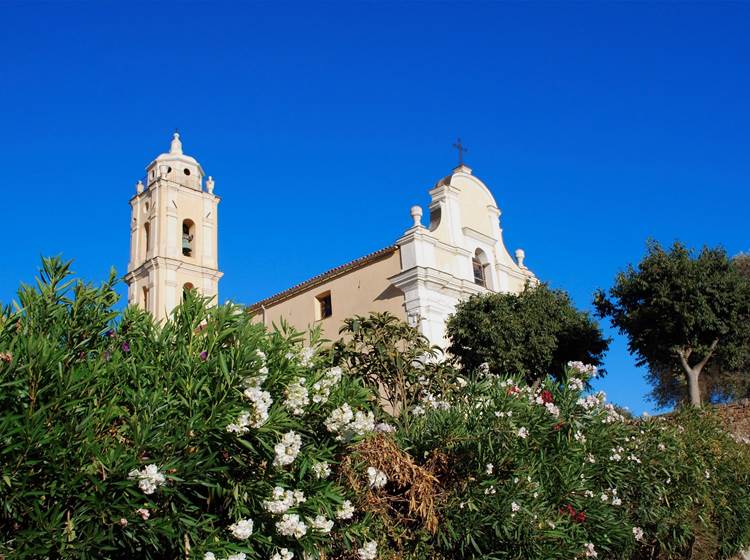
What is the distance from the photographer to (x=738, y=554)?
12328 mm

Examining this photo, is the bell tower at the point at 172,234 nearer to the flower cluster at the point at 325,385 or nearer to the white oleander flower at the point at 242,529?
the flower cluster at the point at 325,385

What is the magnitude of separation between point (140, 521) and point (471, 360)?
18228mm

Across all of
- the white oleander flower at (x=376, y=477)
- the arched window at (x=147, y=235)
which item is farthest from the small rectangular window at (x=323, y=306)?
the white oleander flower at (x=376, y=477)

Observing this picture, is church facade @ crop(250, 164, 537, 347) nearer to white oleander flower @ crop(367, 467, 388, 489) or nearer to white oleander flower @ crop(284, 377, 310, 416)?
white oleander flower @ crop(367, 467, 388, 489)

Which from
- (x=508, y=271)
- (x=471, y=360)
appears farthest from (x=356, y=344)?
(x=508, y=271)

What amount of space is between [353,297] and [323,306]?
1.93m

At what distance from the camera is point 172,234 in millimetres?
32281

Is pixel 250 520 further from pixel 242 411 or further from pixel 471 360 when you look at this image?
pixel 471 360

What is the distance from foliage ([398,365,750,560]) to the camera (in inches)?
261

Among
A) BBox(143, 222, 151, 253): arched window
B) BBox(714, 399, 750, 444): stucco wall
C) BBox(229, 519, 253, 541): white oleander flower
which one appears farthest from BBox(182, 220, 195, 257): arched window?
Result: BBox(229, 519, 253, 541): white oleander flower

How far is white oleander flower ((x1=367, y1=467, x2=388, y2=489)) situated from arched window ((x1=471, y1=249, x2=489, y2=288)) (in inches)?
862

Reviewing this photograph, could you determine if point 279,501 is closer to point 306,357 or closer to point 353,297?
point 306,357

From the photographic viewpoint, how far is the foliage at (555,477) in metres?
6.62

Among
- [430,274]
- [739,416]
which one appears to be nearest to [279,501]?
[739,416]
